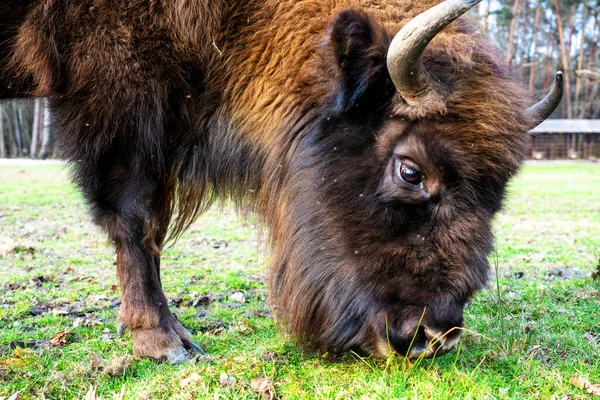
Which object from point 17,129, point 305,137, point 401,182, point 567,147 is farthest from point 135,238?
point 567,147

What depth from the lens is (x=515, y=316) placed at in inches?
174

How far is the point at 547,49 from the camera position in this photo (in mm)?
43906

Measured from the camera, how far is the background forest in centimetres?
3762

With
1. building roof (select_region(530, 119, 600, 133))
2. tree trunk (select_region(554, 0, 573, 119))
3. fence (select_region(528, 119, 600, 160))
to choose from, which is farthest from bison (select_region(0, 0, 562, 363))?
tree trunk (select_region(554, 0, 573, 119))

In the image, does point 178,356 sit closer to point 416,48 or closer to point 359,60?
point 359,60

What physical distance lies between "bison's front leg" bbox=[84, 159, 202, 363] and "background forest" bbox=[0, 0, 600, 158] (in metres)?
34.9

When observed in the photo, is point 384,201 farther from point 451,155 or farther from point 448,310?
point 448,310

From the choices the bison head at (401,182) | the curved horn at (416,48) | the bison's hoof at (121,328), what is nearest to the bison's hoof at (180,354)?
the bison's hoof at (121,328)

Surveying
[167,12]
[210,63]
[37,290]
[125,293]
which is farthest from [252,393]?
[37,290]

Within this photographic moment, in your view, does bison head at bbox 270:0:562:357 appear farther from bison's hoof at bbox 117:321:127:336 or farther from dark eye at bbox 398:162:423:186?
bison's hoof at bbox 117:321:127:336

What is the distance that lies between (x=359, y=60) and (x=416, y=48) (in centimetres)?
41

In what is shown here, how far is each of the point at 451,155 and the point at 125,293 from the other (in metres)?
2.47

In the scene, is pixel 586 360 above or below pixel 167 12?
below

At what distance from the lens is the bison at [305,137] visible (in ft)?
10.3
